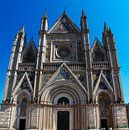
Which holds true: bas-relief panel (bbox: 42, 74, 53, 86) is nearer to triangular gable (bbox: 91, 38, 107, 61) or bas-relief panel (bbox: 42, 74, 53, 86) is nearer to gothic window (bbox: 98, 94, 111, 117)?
triangular gable (bbox: 91, 38, 107, 61)

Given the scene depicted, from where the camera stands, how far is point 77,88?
18.8m

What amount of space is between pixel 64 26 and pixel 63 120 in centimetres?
1295

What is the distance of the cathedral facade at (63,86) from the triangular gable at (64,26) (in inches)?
55.6

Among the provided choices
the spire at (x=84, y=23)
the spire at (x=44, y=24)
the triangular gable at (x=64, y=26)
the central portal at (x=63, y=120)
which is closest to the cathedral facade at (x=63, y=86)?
the central portal at (x=63, y=120)

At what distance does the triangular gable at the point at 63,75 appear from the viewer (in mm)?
19144

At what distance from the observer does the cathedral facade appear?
57.0ft

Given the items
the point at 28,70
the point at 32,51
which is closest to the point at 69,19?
the point at 32,51

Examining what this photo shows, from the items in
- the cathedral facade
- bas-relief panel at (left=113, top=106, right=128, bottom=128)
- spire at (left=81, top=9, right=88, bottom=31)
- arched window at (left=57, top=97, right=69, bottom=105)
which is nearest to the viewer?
bas-relief panel at (left=113, top=106, right=128, bottom=128)

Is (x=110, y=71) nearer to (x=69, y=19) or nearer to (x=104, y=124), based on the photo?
(x=104, y=124)

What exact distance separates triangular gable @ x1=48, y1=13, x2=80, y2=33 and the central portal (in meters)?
11.2

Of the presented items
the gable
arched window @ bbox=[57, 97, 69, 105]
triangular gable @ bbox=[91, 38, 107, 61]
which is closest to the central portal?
arched window @ bbox=[57, 97, 69, 105]

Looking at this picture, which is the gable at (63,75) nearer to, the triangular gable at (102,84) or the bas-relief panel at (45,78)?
the bas-relief panel at (45,78)

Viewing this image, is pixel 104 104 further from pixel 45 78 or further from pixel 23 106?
pixel 23 106

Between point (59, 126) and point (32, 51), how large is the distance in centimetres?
977
